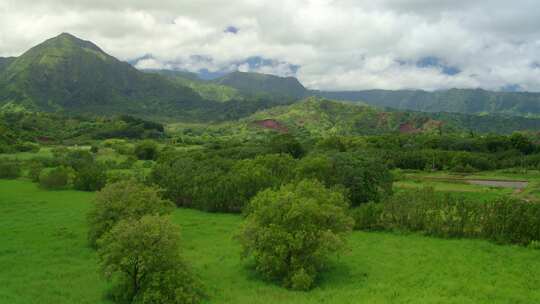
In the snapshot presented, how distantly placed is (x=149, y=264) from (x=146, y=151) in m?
122

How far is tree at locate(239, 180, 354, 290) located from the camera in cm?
3728

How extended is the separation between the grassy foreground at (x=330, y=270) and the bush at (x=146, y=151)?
87.8 meters

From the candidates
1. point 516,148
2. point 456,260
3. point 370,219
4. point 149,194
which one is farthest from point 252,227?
point 516,148

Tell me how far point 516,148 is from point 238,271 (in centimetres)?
13925

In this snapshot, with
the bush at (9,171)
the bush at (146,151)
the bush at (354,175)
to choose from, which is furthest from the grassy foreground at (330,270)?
the bush at (146,151)

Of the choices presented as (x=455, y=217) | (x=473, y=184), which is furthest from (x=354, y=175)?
(x=473, y=184)

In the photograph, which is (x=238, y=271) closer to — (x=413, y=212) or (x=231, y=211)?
(x=413, y=212)

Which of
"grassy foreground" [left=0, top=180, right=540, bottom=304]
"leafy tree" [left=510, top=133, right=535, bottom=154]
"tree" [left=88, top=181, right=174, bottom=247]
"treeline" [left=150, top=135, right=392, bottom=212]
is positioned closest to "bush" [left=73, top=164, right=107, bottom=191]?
"treeline" [left=150, top=135, right=392, bottom=212]

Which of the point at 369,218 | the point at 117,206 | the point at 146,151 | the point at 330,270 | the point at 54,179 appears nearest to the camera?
the point at 330,270

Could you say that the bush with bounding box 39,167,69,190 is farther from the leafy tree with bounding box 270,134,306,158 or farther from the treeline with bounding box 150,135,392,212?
the leafy tree with bounding box 270,134,306,158

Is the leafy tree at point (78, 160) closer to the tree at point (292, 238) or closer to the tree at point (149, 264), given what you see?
the tree at point (292, 238)

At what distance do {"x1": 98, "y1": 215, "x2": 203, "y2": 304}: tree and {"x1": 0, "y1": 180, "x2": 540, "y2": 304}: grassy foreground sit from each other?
114 inches

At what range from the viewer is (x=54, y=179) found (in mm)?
93312

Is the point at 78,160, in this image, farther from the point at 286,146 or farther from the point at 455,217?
the point at 455,217
